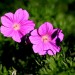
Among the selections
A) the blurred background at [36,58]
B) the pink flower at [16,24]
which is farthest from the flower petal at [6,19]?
the blurred background at [36,58]

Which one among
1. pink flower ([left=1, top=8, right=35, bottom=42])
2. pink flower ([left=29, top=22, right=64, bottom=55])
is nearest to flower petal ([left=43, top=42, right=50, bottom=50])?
pink flower ([left=29, top=22, right=64, bottom=55])

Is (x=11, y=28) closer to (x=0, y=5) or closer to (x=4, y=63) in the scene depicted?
(x=4, y=63)

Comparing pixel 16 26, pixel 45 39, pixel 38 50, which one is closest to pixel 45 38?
pixel 45 39

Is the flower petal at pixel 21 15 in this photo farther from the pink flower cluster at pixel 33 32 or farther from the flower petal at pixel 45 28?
the flower petal at pixel 45 28

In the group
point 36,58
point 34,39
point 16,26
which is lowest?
point 36,58

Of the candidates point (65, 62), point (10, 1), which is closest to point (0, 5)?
point (10, 1)

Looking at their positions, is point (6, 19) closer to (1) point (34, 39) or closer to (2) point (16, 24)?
(2) point (16, 24)

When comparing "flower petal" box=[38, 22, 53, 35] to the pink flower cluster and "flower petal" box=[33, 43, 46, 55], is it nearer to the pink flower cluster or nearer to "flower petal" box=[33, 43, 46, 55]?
the pink flower cluster
